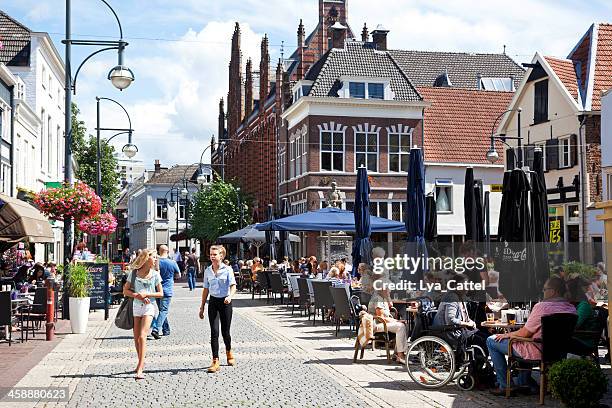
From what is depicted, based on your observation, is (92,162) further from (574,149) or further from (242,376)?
(242,376)

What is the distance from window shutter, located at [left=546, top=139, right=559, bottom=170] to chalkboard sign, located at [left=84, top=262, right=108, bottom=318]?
24.5 m

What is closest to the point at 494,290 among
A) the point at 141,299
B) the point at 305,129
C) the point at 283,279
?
the point at 141,299

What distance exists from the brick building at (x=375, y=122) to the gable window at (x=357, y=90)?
0.18ft

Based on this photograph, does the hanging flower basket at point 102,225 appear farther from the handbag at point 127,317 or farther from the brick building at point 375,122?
the brick building at point 375,122

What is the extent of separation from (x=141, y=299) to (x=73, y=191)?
34.0ft

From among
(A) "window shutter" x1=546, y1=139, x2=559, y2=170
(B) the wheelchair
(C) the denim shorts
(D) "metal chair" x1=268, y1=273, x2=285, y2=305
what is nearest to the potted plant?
(C) the denim shorts

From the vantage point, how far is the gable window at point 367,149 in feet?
163

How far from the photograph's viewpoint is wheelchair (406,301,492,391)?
1133 cm

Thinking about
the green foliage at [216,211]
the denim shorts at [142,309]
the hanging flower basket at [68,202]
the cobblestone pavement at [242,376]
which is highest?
the green foliage at [216,211]

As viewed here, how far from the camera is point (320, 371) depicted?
12.8 meters

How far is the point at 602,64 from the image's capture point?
133 ft

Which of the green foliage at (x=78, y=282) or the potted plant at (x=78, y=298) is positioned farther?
the green foliage at (x=78, y=282)

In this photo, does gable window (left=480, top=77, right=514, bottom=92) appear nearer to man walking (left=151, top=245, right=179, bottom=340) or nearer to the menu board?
the menu board

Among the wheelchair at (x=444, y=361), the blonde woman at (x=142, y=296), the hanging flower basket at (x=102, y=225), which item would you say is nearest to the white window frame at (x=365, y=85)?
the hanging flower basket at (x=102, y=225)
